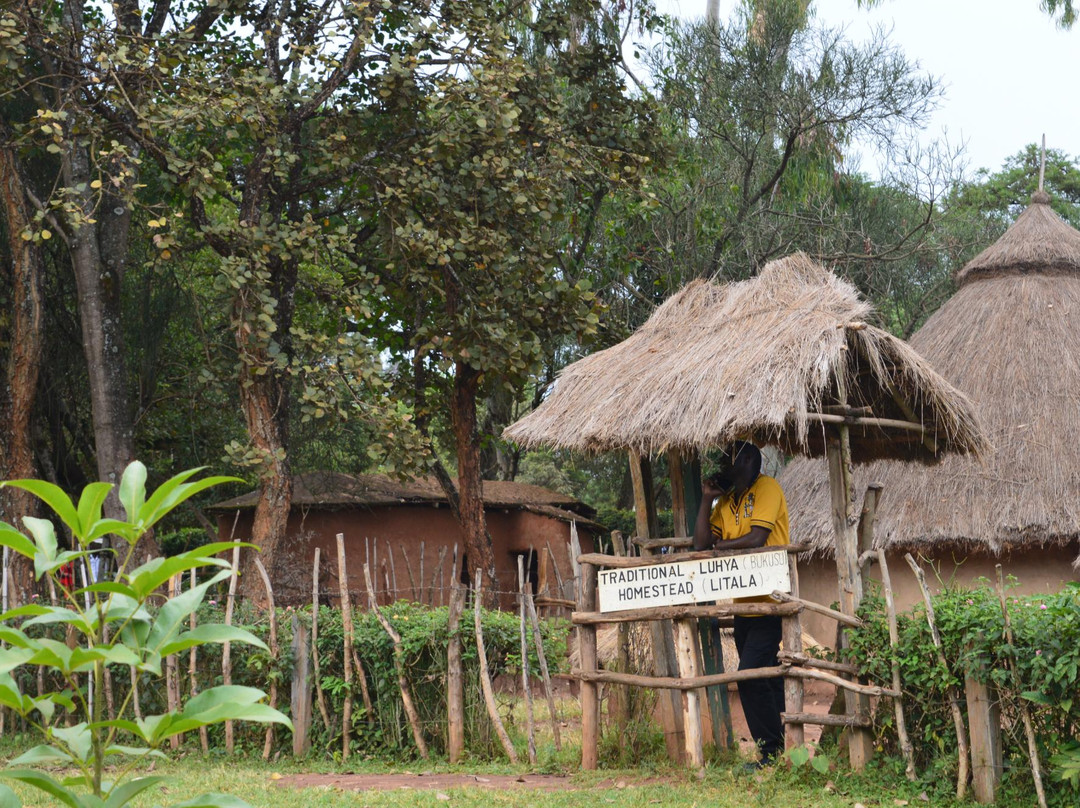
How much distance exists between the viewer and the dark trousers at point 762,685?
22.2 feet

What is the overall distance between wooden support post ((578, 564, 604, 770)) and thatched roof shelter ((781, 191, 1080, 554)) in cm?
459

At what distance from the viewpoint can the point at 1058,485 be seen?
11188 mm

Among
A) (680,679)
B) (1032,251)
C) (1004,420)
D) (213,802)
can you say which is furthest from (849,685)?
(1032,251)

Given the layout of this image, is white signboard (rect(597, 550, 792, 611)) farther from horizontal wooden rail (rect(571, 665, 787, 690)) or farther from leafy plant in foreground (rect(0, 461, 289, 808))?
leafy plant in foreground (rect(0, 461, 289, 808))

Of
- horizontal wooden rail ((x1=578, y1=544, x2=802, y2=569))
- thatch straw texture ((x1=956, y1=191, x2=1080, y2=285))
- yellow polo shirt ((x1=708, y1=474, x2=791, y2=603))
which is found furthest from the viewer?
thatch straw texture ((x1=956, y1=191, x2=1080, y2=285))

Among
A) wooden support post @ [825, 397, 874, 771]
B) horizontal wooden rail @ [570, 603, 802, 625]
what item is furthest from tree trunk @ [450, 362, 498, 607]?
wooden support post @ [825, 397, 874, 771]

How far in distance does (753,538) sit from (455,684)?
7.91 ft

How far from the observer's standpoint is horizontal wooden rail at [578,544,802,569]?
6.66 meters

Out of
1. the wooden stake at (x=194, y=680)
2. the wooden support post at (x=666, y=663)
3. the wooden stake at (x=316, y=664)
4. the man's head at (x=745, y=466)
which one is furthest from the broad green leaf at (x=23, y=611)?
the wooden stake at (x=194, y=680)

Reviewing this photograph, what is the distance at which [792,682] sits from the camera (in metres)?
6.55

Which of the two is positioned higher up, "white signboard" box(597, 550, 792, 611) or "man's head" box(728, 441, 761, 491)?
"man's head" box(728, 441, 761, 491)

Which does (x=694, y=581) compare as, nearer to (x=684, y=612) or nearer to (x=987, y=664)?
(x=684, y=612)

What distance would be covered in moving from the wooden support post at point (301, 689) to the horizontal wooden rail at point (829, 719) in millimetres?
3575

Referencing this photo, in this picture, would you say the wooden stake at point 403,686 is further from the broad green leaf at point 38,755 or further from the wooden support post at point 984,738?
the broad green leaf at point 38,755
